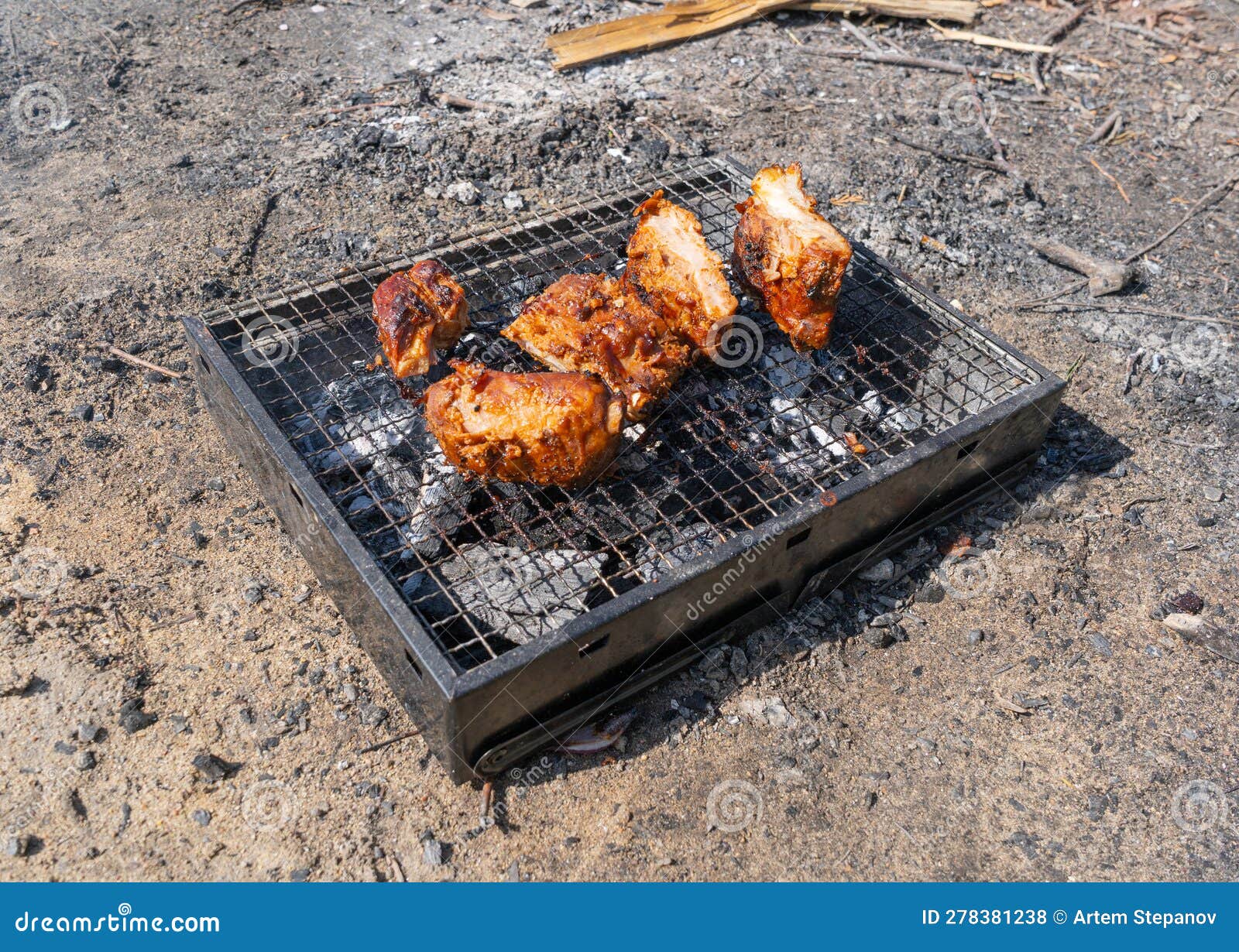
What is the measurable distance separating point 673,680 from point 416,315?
231cm

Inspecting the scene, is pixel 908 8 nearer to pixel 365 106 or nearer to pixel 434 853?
pixel 365 106

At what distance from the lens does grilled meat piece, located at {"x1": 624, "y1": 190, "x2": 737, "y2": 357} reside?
17.0 feet

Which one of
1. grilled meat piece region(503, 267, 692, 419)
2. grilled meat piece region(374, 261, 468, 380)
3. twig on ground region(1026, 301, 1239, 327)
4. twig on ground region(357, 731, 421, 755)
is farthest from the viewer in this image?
twig on ground region(1026, 301, 1239, 327)

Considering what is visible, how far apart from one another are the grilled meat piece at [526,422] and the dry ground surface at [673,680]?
118 centimetres

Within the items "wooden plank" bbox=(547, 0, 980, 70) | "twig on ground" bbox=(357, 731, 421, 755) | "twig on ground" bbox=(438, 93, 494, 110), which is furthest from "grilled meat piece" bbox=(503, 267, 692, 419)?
"wooden plank" bbox=(547, 0, 980, 70)

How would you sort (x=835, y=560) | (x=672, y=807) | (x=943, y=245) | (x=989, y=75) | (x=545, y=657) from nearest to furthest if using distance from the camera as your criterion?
1. (x=545, y=657)
2. (x=672, y=807)
3. (x=835, y=560)
4. (x=943, y=245)
5. (x=989, y=75)

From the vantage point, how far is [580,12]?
9914 mm

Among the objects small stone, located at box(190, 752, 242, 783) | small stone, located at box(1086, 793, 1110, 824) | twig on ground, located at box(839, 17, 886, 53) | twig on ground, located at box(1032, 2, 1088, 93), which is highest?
twig on ground, located at box(839, 17, 886, 53)

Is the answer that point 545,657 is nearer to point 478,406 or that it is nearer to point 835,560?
point 478,406

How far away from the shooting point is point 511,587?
447 cm

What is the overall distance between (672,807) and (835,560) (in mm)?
1522

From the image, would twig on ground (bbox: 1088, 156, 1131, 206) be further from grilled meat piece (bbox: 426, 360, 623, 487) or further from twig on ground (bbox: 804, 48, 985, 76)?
grilled meat piece (bbox: 426, 360, 623, 487)

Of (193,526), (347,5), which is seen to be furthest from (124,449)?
(347,5)

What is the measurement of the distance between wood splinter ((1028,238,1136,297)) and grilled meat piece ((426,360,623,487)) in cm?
441
